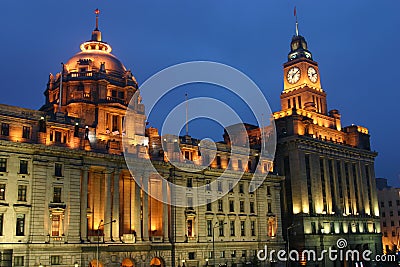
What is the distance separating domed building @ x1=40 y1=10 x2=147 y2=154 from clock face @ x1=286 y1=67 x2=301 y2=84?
53.9 m

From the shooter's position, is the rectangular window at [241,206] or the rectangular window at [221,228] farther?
the rectangular window at [241,206]

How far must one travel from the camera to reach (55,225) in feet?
225

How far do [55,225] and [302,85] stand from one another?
282 ft

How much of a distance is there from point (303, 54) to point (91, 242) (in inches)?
3575

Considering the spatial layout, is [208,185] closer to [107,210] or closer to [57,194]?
[107,210]

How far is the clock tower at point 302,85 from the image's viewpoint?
5153 inches

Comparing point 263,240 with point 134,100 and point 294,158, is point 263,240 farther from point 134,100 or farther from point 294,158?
point 134,100

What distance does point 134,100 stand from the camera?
317ft

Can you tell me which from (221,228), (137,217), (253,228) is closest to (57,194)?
(137,217)

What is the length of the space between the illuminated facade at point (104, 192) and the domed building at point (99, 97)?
0.70 ft

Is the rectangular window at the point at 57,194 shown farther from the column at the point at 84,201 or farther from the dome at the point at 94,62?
the dome at the point at 94,62

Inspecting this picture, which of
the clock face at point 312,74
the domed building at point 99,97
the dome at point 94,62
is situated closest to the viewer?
the domed building at point 99,97

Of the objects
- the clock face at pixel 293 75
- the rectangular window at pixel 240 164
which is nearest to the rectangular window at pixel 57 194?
the rectangular window at pixel 240 164

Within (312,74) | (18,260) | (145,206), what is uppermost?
(312,74)
